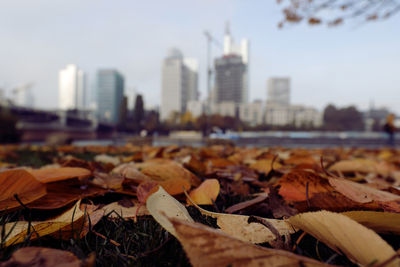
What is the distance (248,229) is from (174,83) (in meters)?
109

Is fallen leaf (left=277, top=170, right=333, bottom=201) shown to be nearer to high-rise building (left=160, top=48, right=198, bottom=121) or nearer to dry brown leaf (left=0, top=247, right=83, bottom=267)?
dry brown leaf (left=0, top=247, right=83, bottom=267)

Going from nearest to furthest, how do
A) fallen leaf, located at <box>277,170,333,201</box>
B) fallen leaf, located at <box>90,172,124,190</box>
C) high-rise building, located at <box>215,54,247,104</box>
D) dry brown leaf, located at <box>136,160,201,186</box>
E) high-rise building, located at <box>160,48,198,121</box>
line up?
fallen leaf, located at <box>277,170,333,201</box>, fallen leaf, located at <box>90,172,124,190</box>, dry brown leaf, located at <box>136,160,201,186</box>, high-rise building, located at <box>160,48,198,121</box>, high-rise building, located at <box>215,54,247,104</box>

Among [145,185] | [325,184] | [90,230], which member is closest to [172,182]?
[145,185]

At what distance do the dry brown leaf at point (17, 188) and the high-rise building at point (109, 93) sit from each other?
279 feet

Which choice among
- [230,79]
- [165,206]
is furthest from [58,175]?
[230,79]

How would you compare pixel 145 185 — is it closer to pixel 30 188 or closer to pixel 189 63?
pixel 30 188

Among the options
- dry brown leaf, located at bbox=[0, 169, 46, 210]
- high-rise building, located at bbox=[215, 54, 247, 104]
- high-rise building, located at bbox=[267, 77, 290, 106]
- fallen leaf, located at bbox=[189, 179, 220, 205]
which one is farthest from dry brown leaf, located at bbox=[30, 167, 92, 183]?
high-rise building, located at bbox=[267, 77, 290, 106]

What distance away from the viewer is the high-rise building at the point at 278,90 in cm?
13345

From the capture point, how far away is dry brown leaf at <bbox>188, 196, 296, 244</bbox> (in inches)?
19.6

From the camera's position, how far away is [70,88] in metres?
131

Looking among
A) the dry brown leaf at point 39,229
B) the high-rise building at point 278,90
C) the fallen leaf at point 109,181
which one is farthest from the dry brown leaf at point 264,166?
the high-rise building at point 278,90

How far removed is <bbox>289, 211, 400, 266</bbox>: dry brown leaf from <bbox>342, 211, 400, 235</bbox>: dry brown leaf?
0.10 meters

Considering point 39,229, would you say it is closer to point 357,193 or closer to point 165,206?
point 165,206

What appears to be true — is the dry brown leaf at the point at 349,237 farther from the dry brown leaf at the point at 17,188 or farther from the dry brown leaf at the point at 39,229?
the dry brown leaf at the point at 17,188
